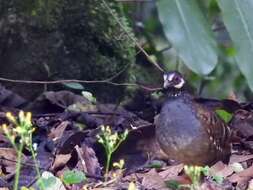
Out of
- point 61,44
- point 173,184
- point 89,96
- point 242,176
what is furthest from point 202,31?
point 61,44

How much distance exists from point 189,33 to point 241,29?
7.0 inches

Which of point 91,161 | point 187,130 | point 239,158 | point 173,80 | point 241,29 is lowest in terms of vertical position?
point 239,158

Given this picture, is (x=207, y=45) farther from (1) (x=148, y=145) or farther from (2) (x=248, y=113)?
(2) (x=248, y=113)

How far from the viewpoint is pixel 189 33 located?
10.5ft

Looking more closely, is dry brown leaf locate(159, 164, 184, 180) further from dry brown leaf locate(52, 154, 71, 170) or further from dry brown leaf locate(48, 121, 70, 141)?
dry brown leaf locate(48, 121, 70, 141)

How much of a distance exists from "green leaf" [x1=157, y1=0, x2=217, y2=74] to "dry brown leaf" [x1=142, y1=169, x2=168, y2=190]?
76cm

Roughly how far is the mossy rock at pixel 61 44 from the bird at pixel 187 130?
1.08 m

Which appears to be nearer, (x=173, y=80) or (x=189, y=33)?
(x=189, y=33)

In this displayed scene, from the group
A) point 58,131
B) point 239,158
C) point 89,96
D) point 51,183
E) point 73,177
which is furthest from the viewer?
point 89,96

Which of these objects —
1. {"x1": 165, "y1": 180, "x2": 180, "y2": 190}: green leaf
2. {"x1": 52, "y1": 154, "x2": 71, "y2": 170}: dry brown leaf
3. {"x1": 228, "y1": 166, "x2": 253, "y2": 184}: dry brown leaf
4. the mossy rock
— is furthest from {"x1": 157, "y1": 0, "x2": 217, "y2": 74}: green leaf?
the mossy rock

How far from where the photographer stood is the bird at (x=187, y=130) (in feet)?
13.0

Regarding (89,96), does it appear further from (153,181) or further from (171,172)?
(153,181)

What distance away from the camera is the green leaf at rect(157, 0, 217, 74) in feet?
10.3

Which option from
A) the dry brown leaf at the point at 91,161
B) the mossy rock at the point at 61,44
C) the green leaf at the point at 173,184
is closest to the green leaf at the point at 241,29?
the green leaf at the point at 173,184
